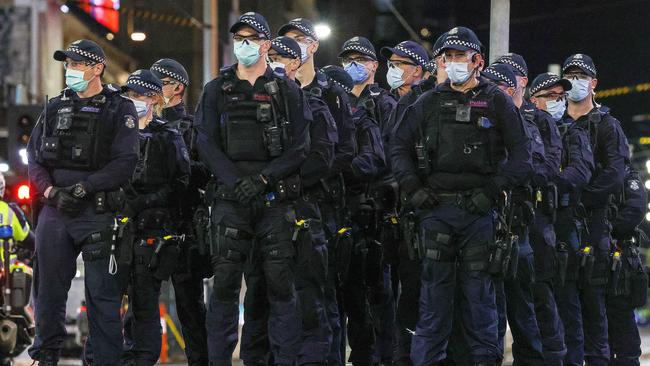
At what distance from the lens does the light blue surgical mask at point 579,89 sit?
11.9 m

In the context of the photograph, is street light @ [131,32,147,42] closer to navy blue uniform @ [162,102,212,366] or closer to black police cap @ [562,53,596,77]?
black police cap @ [562,53,596,77]

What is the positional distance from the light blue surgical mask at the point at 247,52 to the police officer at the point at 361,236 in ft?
5.11

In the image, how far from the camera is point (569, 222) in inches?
454

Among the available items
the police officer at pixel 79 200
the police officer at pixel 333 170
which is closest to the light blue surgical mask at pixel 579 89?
the police officer at pixel 333 170

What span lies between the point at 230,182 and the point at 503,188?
6.42ft

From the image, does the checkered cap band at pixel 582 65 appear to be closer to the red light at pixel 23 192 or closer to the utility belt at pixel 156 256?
the utility belt at pixel 156 256

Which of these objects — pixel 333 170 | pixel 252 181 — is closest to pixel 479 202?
pixel 333 170

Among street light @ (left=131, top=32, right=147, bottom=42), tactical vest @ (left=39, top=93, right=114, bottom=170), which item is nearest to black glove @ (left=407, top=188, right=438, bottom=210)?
tactical vest @ (left=39, top=93, right=114, bottom=170)

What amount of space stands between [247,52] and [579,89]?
12.1 feet

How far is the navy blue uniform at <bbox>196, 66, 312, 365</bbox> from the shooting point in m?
9.32

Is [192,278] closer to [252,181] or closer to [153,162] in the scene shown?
[153,162]

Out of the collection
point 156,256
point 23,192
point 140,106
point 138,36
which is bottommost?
point 156,256

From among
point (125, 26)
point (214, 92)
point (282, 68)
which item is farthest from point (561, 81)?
point (125, 26)

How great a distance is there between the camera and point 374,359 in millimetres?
11070
